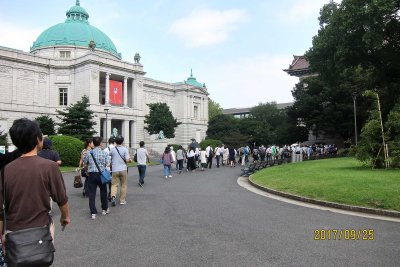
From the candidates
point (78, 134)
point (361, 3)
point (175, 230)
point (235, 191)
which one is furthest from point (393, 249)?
point (78, 134)

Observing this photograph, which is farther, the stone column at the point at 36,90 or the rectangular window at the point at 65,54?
the rectangular window at the point at 65,54

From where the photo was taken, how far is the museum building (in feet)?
172

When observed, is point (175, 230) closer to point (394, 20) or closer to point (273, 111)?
point (394, 20)

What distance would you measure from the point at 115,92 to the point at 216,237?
54208 millimetres

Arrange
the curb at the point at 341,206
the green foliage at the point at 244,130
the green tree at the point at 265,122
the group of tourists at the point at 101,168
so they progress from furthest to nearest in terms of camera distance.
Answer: the green tree at the point at 265,122 < the green foliage at the point at 244,130 < the curb at the point at 341,206 < the group of tourists at the point at 101,168

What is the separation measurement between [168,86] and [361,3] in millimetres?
56151

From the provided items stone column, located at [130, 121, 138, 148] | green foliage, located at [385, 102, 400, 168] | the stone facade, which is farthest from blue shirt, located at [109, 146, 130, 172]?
stone column, located at [130, 121, 138, 148]

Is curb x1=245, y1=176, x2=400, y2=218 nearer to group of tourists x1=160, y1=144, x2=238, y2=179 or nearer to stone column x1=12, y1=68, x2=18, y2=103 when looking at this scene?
group of tourists x1=160, y1=144, x2=238, y2=179

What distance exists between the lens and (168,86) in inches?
3014

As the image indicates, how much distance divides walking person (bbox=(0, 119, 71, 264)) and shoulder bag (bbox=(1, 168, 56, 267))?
19cm

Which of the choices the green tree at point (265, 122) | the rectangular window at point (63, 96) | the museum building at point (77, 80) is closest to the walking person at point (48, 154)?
the museum building at point (77, 80)

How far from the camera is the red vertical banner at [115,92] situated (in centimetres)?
5800

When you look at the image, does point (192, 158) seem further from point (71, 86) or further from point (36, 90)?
point (71, 86)

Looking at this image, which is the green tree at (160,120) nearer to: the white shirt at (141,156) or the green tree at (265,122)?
the green tree at (265,122)
